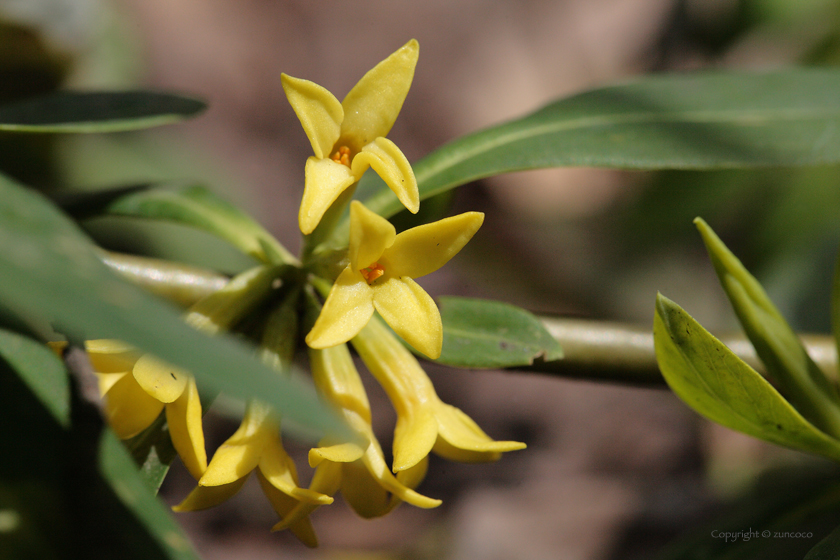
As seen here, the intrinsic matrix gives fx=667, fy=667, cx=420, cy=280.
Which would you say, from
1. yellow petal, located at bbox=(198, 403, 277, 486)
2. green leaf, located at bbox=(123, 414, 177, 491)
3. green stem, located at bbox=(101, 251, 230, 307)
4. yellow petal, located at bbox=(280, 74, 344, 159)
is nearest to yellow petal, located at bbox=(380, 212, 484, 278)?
yellow petal, located at bbox=(280, 74, 344, 159)

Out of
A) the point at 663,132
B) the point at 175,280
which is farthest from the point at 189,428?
the point at 663,132

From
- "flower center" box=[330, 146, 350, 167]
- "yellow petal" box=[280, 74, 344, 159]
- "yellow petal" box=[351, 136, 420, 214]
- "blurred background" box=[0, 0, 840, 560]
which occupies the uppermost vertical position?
"yellow petal" box=[280, 74, 344, 159]

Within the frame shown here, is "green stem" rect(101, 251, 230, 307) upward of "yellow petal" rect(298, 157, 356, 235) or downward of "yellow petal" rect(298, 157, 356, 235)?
downward

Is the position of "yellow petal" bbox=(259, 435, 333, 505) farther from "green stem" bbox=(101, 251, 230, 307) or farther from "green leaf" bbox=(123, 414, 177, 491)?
"green stem" bbox=(101, 251, 230, 307)

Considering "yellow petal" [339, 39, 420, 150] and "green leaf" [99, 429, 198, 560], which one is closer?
"green leaf" [99, 429, 198, 560]

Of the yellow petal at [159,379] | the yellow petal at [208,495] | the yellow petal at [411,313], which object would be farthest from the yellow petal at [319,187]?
the yellow petal at [208,495]

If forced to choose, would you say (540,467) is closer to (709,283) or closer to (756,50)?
(709,283)

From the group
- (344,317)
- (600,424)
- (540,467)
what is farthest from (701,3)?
(344,317)
